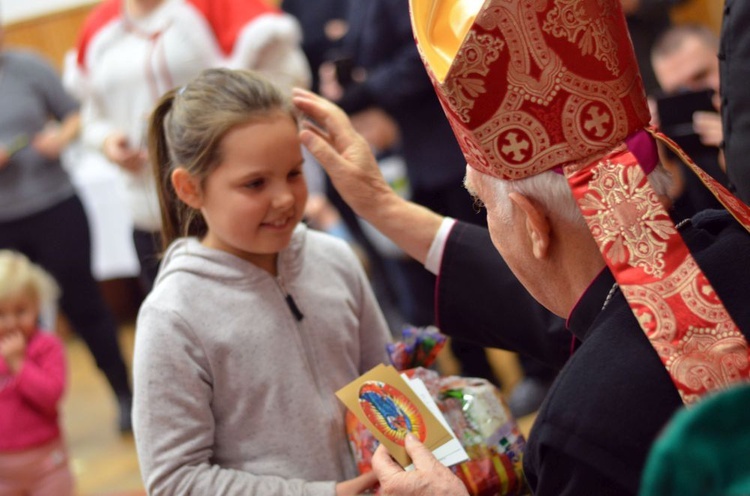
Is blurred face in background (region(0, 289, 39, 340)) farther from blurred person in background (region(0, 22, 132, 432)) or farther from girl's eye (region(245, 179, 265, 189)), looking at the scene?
girl's eye (region(245, 179, 265, 189))

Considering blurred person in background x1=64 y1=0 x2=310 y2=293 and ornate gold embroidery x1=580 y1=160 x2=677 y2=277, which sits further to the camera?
blurred person in background x1=64 y1=0 x2=310 y2=293

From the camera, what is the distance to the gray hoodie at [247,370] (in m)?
1.60

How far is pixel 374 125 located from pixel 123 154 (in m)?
1.18

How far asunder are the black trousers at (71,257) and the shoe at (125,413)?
0.54ft

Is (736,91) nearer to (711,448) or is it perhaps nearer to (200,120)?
(200,120)

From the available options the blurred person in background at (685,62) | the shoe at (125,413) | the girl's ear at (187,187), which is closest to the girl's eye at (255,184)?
the girl's ear at (187,187)

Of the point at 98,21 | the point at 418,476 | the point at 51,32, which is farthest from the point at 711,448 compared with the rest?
the point at 51,32

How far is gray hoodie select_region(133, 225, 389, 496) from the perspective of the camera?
5.25 ft

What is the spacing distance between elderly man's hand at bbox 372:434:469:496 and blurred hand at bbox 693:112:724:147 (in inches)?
59.7

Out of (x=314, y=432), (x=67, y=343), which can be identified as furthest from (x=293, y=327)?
(x=67, y=343)

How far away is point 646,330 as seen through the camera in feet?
3.79

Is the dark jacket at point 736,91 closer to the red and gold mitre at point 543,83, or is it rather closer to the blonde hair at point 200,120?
the red and gold mitre at point 543,83

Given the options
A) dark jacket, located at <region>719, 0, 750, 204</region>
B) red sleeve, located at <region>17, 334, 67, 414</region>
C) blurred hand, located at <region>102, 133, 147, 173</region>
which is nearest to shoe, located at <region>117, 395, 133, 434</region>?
red sleeve, located at <region>17, 334, 67, 414</region>

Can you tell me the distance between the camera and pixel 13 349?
2.88m
